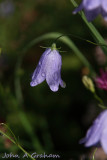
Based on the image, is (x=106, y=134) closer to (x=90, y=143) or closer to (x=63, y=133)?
(x=90, y=143)

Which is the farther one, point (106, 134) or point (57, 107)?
point (57, 107)

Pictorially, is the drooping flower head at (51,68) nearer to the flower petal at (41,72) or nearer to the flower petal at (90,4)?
the flower petal at (41,72)

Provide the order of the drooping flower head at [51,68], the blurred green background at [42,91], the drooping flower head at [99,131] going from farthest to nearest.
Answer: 1. the blurred green background at [42,91]
2. the drooping flower head at [51,68]
3. the drooping flower head at [99,131]

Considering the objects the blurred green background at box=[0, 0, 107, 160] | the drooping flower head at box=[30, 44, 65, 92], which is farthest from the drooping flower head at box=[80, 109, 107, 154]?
the blurred green background at box=[0, 0, 107, 160]

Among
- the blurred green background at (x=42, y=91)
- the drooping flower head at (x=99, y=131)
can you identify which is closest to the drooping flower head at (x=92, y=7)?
the drooping flower head at (x=99, y=131)

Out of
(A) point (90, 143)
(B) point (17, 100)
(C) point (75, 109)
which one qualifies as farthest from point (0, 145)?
(C) point (75, 109)

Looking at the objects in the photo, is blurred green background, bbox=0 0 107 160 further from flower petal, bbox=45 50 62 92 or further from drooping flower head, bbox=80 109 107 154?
drooping flower head, bbox=80 109 107 154
